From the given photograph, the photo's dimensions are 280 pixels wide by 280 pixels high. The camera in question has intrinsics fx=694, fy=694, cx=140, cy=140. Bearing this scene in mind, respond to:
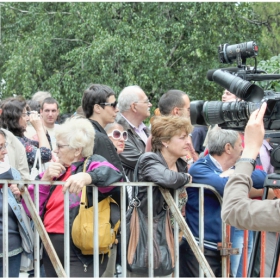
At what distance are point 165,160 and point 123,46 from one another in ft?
36.8

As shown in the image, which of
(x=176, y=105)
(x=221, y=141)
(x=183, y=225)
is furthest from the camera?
(x=176, y=105)

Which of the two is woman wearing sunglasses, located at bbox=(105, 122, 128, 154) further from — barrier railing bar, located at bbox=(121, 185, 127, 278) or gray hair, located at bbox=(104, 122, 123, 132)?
barrier railing bar, located at bbox=(121, 185, 127, 278)

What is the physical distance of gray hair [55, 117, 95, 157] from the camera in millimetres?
4672

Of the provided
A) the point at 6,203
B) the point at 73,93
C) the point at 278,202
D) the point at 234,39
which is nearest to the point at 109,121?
the point at 6,203

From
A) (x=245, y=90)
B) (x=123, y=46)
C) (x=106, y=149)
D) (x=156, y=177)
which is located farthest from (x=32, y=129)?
(x=123, y=46)

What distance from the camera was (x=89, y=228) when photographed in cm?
455

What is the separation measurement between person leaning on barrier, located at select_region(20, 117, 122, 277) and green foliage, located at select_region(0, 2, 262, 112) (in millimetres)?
11104

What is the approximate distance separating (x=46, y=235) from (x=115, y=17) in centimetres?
1325

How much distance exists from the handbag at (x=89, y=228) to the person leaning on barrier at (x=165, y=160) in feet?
0.95

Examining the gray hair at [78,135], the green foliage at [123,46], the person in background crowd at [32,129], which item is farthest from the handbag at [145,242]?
the green foliage at [123,46]

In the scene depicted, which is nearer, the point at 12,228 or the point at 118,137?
the point at 12,228

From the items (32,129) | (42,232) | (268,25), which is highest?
(268,25)

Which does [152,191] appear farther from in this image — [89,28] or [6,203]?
[89,28]

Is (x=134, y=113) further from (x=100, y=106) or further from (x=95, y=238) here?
(x=95, y=238)
